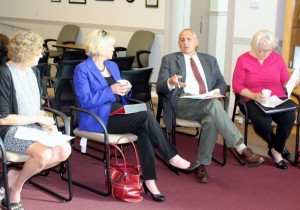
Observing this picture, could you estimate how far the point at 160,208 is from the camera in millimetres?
3188

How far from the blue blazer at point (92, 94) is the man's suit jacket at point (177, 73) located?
1.92 ft

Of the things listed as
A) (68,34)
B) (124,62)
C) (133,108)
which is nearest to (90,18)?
(68,34)

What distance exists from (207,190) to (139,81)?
3.58ft

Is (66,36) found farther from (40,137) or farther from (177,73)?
(40,137)

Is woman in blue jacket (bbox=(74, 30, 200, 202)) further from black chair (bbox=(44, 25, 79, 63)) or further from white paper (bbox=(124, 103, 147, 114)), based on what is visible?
black chair (bbox=(44, 25, 79, 63))

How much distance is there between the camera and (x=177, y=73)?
4125 mm

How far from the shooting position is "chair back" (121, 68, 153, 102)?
3867 millimetres

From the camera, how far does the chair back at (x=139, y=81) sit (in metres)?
3.87

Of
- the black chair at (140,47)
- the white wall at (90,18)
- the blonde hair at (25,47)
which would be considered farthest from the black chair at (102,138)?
the white wall at (90,18)

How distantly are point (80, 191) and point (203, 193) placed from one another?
920 mm

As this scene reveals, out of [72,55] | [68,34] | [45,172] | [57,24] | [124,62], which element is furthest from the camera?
[57,24]

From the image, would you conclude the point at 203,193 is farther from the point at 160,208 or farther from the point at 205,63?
the point at 205,63

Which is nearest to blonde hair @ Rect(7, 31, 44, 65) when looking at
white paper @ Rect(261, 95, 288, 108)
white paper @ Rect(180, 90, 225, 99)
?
white paper @ Rect(180, 90, 225, 99)

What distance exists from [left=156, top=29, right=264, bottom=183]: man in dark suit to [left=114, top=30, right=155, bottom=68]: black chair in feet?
9.13
